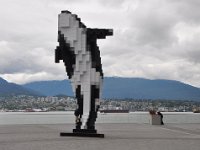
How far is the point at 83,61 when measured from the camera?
79.5 ft

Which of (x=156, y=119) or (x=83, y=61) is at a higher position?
(x=83, y=61)

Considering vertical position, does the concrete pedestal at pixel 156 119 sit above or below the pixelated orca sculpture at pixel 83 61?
below

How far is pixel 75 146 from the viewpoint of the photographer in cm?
1783

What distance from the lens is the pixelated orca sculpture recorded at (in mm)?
24062

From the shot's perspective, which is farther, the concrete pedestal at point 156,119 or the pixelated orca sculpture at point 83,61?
the concrete pedestal at point 156,119

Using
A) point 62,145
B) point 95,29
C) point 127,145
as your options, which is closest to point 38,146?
point 62,145

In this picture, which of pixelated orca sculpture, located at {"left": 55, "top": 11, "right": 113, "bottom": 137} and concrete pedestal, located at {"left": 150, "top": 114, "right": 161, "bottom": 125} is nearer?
pixelated orca sculpture, located at {"left": 55, "top": 11, "right": 113, "bottom": 137}

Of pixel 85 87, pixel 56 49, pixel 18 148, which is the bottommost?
pixel 18 148

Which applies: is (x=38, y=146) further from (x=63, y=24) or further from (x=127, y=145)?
(x=63, y=24)

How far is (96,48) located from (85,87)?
6.92ft

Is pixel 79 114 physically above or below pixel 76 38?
below

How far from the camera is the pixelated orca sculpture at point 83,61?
24062 millimetres

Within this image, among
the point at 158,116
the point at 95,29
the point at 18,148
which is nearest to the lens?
the point at 18,148

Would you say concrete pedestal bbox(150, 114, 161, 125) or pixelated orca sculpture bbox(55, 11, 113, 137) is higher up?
pixelated orca sculpture bbox(55, 11, 113, 137)
